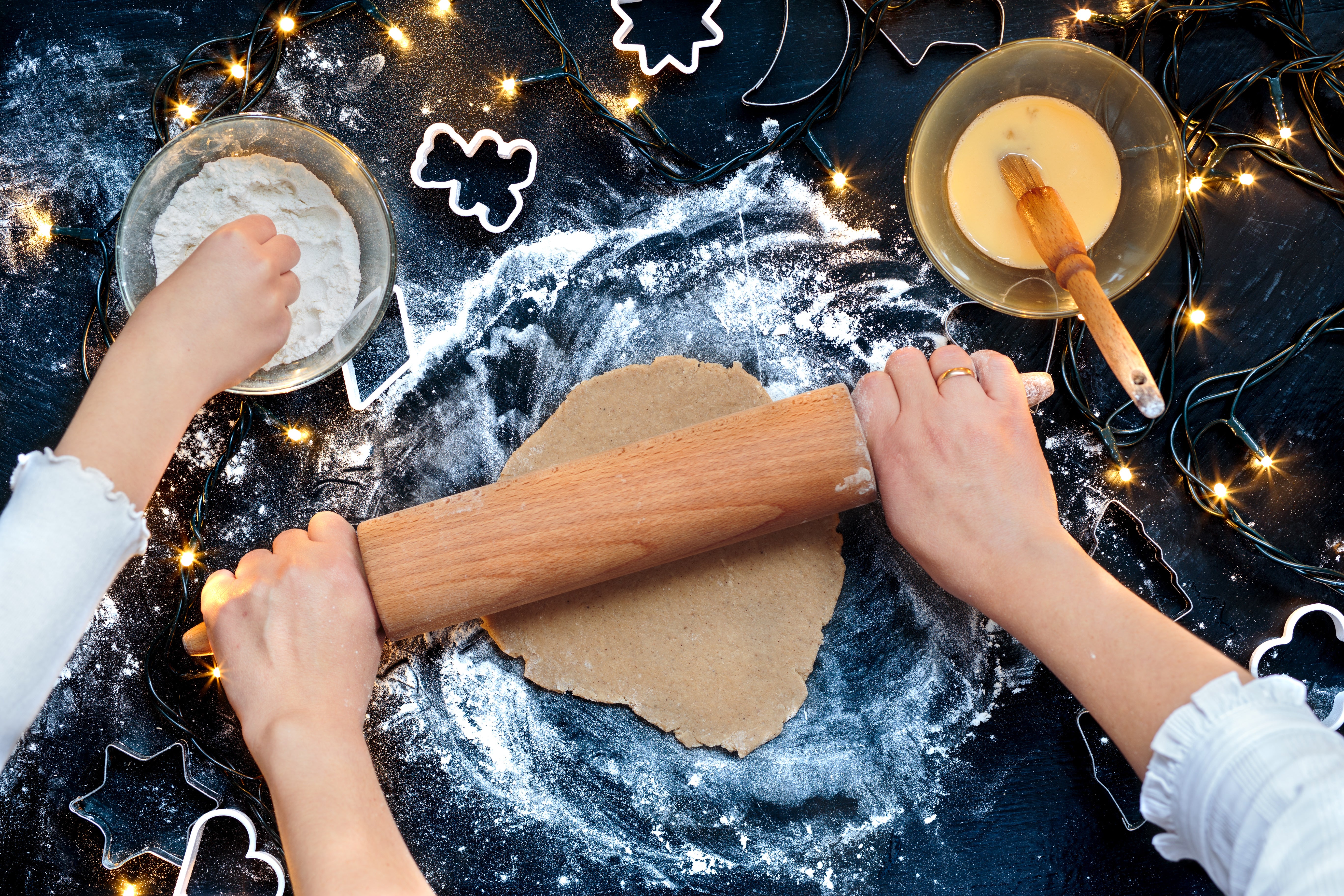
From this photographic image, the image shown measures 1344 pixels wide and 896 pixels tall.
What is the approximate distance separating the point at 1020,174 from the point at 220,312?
0.89m

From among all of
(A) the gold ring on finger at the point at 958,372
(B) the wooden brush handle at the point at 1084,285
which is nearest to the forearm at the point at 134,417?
(A) the gold ring on finger at the point at 958,372

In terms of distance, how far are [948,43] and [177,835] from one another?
4.58 feet

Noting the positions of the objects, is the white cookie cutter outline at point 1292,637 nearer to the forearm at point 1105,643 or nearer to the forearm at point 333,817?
the forearm at point 1105,643

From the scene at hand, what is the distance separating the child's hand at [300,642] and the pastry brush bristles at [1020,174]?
0.86 meters

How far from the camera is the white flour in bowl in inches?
39.7

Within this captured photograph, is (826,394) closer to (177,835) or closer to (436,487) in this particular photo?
(436,487)

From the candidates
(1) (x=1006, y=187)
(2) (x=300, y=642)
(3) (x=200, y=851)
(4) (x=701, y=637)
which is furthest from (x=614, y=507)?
(3) (x=200, y=851)

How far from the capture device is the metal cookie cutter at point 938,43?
1098 mm

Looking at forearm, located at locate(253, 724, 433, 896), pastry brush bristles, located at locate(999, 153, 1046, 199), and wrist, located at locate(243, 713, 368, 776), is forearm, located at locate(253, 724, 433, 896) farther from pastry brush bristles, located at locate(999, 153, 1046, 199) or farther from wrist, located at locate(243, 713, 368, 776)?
pastry brush bristles, located at locate(999, 153, 1046, 199)

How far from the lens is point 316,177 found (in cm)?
104

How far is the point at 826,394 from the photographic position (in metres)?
0.94

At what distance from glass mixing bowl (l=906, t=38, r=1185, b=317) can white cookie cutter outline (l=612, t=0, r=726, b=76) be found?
0.25 m

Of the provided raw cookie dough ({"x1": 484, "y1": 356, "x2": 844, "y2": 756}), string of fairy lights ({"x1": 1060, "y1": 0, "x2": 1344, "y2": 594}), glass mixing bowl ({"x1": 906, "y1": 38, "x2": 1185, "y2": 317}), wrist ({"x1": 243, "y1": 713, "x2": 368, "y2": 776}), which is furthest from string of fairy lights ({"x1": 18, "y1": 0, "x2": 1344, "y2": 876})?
raw cookie dough ({"x1": 484, "y1": 356, "x2": 844, "y2": 756})

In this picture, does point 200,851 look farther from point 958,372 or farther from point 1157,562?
point 1157,562
